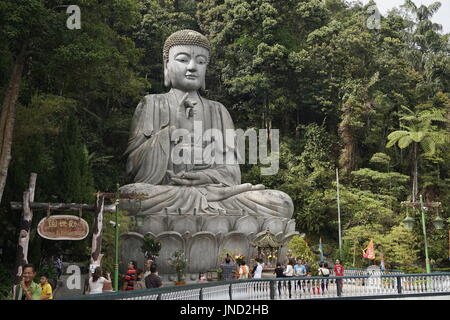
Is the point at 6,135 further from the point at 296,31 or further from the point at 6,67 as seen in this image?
the point at 296,31

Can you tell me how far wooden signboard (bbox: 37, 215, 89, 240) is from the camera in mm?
8258

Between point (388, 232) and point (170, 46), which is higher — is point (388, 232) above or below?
below

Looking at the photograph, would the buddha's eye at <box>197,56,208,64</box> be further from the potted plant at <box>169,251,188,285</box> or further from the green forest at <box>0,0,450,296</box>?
the potted plant at <box>169,251,188,285</box>

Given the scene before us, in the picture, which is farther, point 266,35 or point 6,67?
point 266,35

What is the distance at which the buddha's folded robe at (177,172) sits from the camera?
1361 centimetres

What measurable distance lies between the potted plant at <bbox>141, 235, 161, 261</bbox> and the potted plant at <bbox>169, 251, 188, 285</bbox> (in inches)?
17.8

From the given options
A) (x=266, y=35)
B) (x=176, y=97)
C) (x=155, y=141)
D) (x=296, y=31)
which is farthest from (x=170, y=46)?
(x=296, y=31)

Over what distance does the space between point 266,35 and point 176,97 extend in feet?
22.9

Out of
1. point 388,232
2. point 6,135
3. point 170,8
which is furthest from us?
point 170,8

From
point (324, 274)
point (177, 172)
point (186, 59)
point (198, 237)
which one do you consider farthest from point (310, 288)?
point (186, 59)

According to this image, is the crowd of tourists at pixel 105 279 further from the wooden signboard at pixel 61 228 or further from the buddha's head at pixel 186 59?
the buddha's head at pixel 186 59

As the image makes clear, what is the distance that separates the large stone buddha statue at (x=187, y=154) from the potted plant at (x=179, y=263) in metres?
1.24

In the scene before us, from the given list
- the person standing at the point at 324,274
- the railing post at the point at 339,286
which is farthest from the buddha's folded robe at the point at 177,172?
the railing post at the point at 339,286

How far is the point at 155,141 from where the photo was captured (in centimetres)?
1522
